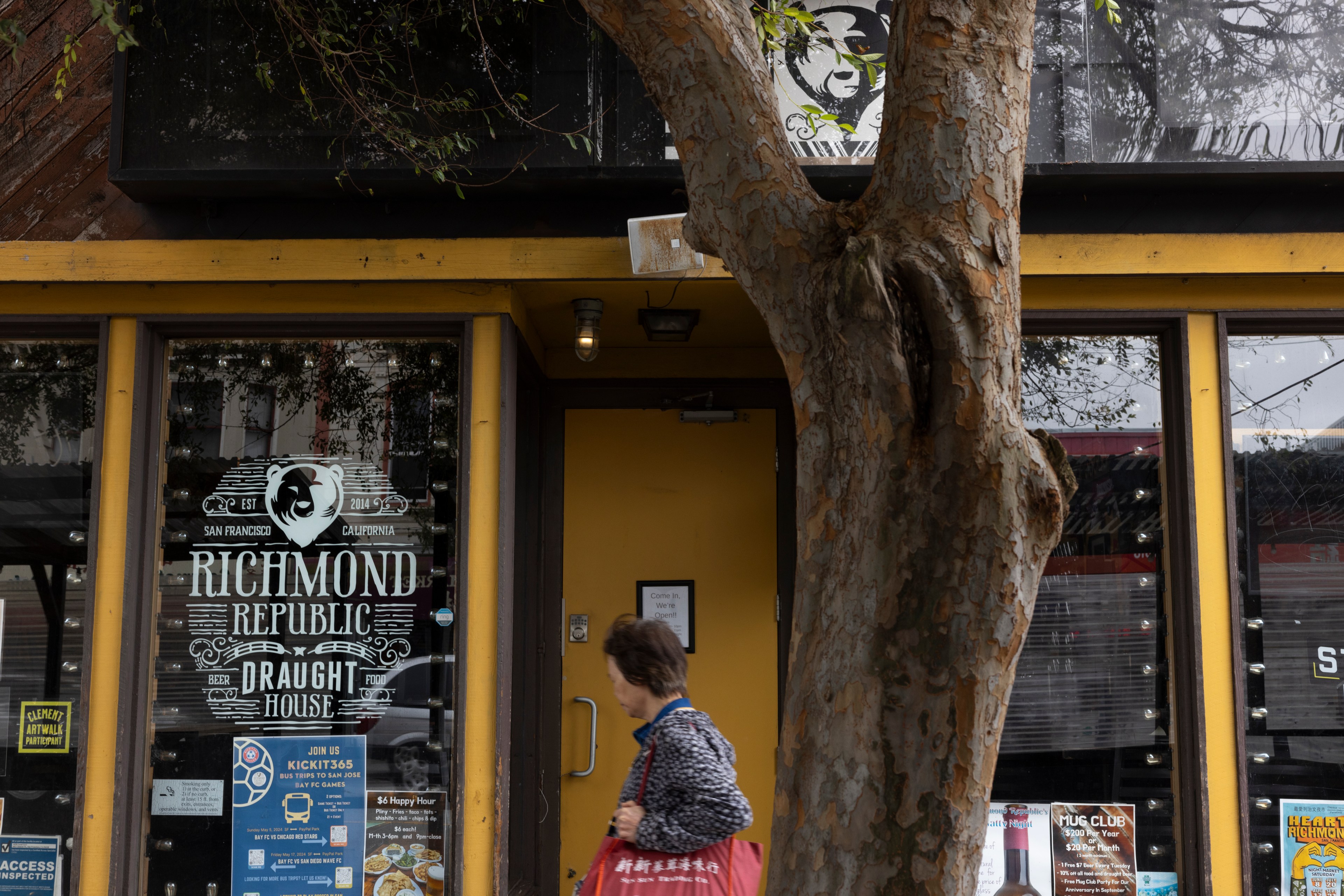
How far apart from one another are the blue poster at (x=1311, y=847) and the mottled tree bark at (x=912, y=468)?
3.10 m

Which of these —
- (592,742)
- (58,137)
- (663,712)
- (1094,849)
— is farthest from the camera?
(592,742)

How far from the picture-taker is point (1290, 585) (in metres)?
4.65

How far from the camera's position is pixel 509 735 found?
4.66m

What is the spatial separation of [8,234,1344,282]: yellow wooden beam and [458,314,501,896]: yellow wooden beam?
1.06 feet

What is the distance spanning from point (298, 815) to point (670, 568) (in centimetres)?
231

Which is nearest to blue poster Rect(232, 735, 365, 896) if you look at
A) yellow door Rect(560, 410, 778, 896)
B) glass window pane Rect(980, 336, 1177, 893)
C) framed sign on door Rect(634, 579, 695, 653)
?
yellow door Rect(560, 410, 778, 896)

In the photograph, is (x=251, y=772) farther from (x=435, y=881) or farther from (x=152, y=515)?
(x=152, y=515)

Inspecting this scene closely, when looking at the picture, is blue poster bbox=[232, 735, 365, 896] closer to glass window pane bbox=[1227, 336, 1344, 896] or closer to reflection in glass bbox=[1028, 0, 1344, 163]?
glass window pane bbox=[1227, 336, 1344, 896]

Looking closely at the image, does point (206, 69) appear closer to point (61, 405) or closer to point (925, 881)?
point (61, 405)

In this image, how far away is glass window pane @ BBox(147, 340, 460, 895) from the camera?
4461mm

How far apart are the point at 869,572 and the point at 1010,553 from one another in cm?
31

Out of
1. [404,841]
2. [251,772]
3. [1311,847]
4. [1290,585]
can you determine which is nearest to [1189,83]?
[1290,585]

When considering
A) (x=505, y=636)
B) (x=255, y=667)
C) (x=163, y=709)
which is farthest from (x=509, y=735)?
(x=163, y=709)

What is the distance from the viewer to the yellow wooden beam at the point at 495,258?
178 inches
